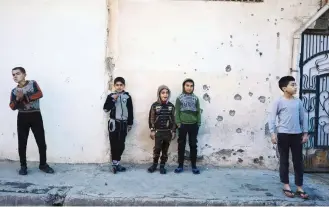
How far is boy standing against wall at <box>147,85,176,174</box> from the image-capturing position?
688cm

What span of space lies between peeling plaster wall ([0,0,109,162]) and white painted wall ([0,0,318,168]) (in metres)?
0.02

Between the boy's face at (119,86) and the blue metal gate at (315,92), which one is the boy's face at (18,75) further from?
the blue metal gate at (315,92)

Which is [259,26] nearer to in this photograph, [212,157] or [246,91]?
[246,91]

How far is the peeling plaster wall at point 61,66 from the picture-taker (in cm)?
720

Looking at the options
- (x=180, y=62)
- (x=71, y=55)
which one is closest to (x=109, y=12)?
(x=71, y=55)

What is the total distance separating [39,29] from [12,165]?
243 cm

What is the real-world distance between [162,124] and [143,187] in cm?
124

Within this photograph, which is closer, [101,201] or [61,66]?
[101,201]

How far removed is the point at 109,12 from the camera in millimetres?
7203

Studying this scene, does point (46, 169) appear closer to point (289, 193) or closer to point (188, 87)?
point (188, 87)

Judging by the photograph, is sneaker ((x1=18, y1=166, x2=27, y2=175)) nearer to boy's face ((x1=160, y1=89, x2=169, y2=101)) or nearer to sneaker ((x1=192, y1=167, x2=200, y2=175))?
boy's face ((x1=160, y1=89, x2=169, y2=101))

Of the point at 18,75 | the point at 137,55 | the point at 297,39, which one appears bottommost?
the point at 18,75

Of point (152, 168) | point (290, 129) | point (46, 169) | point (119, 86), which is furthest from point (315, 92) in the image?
point (46, 169)

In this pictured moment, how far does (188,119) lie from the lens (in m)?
6.87
